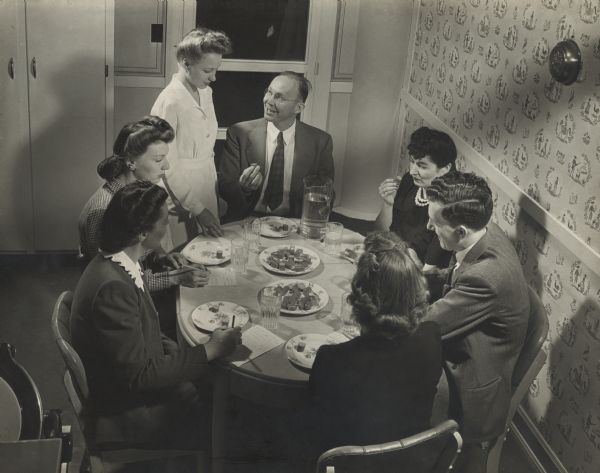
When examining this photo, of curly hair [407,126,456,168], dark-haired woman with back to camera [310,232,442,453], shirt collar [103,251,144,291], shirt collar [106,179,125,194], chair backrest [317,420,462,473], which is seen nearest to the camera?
chair backrest [317,420,462,473]

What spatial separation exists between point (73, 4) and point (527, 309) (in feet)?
8.98

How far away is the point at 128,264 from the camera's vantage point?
2199 millimetres

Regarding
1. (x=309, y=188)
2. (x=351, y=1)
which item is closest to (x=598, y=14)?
(x=309, y=188)

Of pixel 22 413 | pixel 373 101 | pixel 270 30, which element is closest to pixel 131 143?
pixel 22 413

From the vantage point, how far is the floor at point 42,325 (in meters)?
2.96

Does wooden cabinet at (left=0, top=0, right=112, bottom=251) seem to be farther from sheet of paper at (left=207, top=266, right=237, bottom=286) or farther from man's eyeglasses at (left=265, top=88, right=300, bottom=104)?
sheet of paper at (left=207, top=266, right=237, bottom=286)

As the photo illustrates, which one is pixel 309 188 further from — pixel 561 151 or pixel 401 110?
pixel 401 110

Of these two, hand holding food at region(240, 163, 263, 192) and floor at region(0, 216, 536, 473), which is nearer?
floor at region(0, 216, 536, 473)

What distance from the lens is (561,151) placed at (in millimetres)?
2871

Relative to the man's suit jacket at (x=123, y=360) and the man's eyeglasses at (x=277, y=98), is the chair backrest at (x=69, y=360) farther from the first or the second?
the man's eyeglasses at (x=277, y=98)

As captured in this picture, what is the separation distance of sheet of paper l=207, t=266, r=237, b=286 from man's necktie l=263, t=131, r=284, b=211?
3.00 ft

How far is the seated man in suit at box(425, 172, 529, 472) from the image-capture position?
2.36 m

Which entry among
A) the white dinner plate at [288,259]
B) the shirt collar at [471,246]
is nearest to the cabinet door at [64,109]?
the white dinner plate at [288,259]

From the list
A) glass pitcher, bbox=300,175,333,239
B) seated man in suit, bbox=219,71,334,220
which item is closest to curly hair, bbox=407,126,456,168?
glass pitcher, bbox=300,175,333,239
